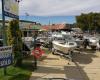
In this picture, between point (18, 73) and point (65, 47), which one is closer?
point (18, 73)

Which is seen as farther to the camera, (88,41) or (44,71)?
(88,41)

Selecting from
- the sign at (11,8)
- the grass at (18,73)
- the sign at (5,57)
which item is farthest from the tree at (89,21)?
the sign at (5,57)

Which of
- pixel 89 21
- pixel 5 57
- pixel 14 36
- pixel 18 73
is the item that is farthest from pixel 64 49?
pixel 89 21

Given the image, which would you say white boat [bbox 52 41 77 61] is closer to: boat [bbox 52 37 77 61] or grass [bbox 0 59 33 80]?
boat [bbox 52 37 77 61]

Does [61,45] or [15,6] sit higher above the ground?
[15,6]

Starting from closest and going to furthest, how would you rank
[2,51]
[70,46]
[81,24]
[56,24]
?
[2,51], [70,46], [81,24], [56,24]

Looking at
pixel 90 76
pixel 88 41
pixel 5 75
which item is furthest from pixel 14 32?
pixel 88 41

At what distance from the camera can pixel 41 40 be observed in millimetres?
43656

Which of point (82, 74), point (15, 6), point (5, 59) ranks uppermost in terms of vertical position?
point (15, 6)

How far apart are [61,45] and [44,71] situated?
11.0 m

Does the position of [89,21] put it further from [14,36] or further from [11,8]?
[11,8]

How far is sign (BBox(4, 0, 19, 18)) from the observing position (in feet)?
53.5

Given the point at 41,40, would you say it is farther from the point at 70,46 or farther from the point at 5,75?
the point at 5,75

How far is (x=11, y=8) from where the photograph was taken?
16.9 metres
